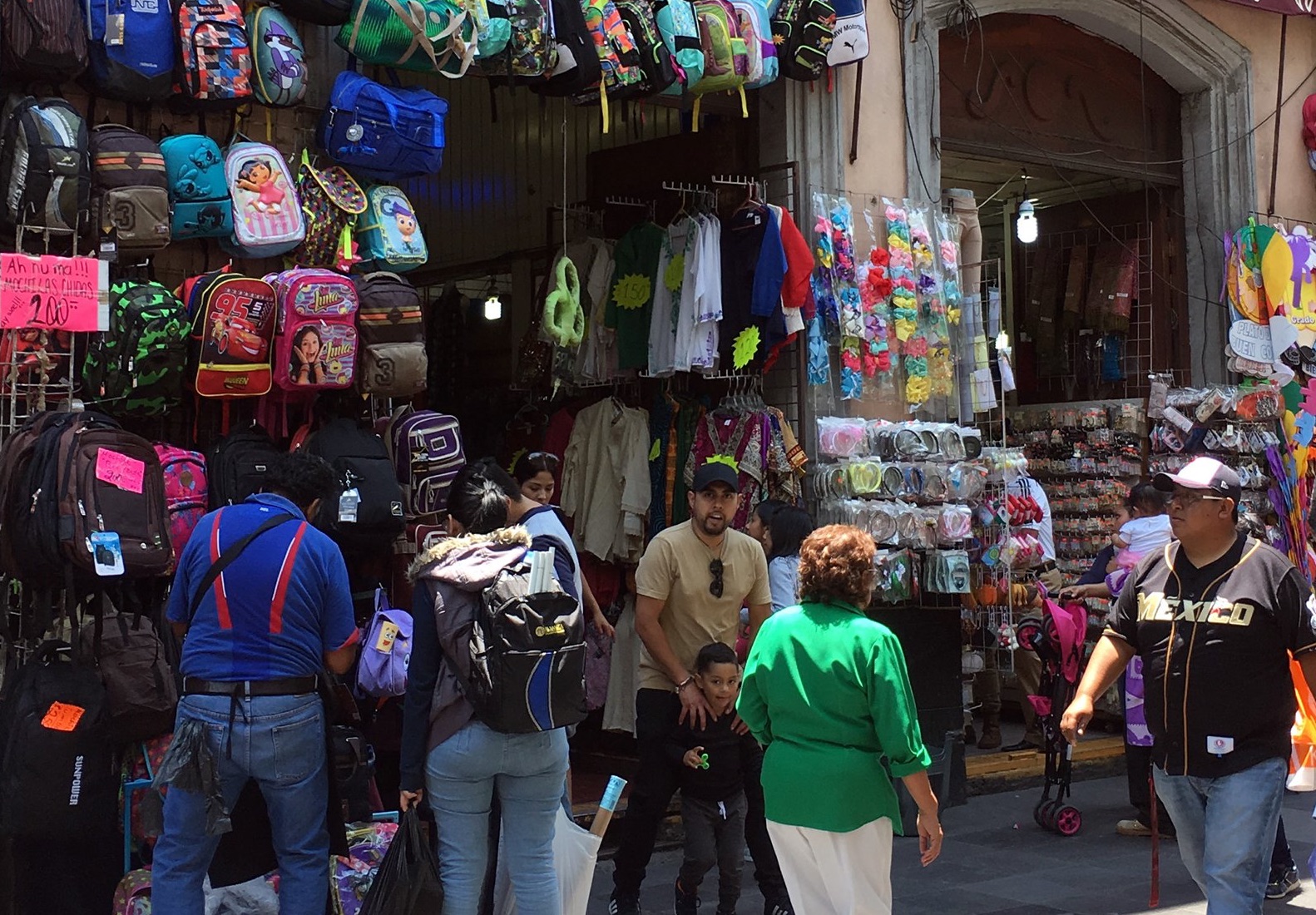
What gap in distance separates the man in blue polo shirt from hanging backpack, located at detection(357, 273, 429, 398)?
1569 mm

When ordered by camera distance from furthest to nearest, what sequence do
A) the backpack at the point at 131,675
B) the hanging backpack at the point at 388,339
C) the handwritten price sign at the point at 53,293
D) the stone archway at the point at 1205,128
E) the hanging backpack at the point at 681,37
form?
the stone archway at the point at 1205,128 < the hanging backpack at the point at 681,37 < the hanging backpack at the point at 388,339 < the handwritten price sign at the point at 53,293 < the backpack at the point at 131,675

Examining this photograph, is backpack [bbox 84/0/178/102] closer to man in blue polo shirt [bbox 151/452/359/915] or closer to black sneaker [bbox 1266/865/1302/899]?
man in blue polo shirt [bbox 151/452/359/915]

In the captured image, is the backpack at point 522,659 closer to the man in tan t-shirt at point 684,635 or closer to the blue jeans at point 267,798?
the blue jeans at point 267,798

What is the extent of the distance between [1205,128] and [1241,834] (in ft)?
26.5

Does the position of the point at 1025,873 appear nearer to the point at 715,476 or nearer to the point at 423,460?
the point at 715,476

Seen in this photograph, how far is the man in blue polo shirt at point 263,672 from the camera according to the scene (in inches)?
211

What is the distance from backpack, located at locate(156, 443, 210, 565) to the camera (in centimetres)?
663

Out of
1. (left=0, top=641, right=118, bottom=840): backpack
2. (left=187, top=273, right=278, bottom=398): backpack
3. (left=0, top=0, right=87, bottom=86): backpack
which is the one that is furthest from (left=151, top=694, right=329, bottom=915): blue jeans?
(left=0, top=0, right=87, bottom=86): backpack

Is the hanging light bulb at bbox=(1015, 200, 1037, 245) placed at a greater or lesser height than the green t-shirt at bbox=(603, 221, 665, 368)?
greater

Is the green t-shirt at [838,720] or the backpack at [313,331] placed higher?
the backpack at [313,331]

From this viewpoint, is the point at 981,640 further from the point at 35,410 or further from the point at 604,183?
the point at 35,410


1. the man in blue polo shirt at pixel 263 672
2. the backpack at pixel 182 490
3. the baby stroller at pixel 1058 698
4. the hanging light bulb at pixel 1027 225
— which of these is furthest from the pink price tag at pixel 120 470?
the hanging light bulb at pixel 1027 225

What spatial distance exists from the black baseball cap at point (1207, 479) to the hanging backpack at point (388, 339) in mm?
3309

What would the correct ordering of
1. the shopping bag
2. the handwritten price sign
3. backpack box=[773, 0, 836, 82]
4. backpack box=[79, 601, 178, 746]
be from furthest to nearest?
backpack box=[773, 0, 836, 82], the handwritten price sign, backpack box=[79, 601, 178, 746], the shopping bag
